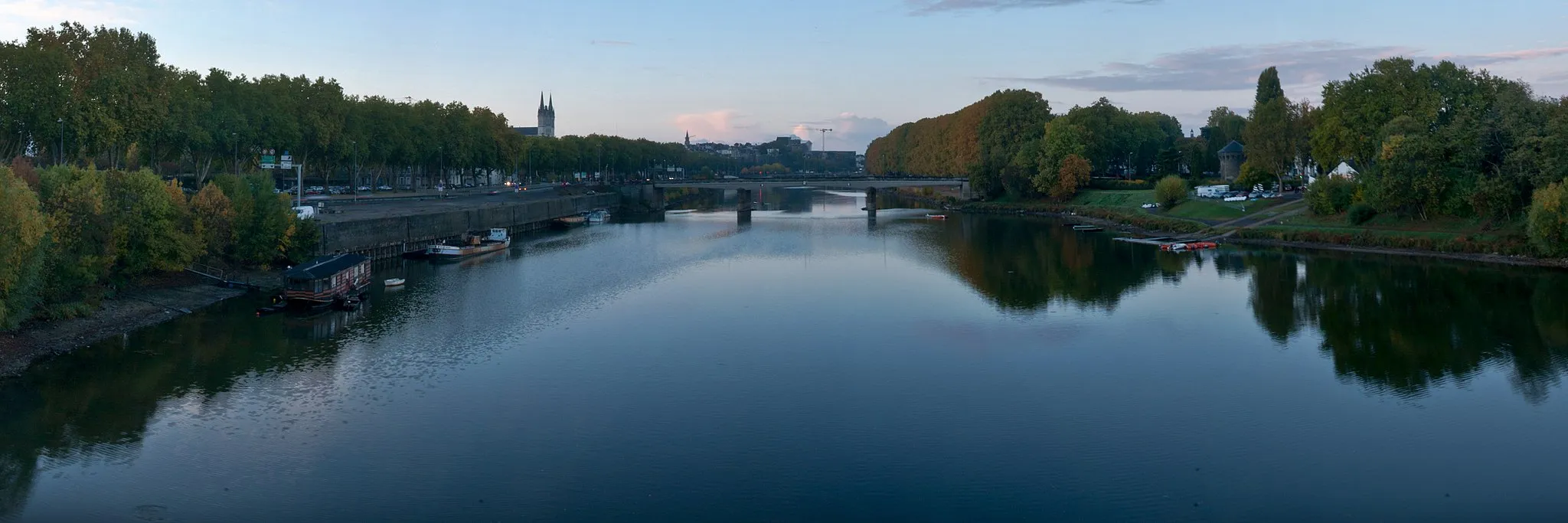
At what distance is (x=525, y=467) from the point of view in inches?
1171

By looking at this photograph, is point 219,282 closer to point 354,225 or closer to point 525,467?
point 354,225

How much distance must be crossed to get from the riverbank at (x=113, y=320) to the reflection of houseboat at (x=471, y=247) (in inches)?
976

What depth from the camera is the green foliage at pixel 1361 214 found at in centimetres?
8494

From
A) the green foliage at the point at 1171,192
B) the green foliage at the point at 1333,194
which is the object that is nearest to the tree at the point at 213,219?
the green foliage at the point at 1333,194

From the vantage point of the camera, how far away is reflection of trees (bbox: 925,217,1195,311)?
63938mm

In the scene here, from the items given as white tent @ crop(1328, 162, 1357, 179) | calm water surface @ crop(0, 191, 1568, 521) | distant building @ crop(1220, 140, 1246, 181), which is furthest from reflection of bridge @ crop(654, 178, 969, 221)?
calm water surface @ crop(0, 191, 1568, 521)

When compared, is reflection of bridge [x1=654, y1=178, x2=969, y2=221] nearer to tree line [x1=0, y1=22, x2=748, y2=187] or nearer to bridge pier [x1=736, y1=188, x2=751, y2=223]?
bridge pier [x1=736, y1=188, x2=751, y2=223]

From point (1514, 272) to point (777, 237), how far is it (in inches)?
2488

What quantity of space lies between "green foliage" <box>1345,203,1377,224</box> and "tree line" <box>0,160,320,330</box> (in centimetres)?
7641

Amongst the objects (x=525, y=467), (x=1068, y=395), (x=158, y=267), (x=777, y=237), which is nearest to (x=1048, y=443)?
(x=1068, y=395)


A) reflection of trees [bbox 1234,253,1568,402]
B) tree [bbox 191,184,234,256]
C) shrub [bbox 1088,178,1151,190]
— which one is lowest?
reflection of trees [bbox 1234,253,1568,402]

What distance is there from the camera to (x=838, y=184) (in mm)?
150375

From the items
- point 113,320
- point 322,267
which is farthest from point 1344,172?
point 113,320

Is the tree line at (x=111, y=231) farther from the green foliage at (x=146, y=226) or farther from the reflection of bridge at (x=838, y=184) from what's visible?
the reflection of bridge at (x=838, y=184)
